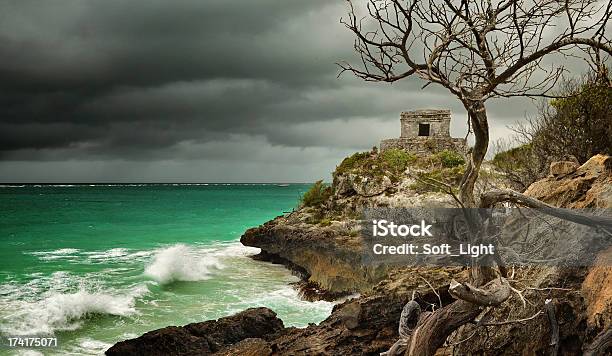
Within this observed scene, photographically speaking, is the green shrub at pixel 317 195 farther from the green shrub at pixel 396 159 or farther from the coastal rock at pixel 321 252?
the green shrub at pixel 396 159

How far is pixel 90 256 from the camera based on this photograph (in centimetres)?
3161

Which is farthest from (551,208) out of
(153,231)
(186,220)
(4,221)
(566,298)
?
(4,221)

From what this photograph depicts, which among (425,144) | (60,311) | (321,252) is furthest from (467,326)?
(425,144)

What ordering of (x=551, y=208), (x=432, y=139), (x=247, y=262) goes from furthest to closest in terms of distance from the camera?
(x=432, y=139) → (x=247, y=262) → (x=551, y=208)

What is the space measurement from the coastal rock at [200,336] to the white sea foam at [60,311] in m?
6.23

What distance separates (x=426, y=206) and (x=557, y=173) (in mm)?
12330

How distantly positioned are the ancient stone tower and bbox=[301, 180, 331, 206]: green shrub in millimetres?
5748

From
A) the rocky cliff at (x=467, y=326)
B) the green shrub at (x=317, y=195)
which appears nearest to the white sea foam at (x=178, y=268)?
the green shrub at (x=317, y=195)

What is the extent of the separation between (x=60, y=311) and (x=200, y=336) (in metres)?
8.66

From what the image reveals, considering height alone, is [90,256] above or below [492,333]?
below

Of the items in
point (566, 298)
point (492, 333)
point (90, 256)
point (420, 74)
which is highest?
point (420, 74)

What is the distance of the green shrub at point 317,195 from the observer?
27188 mm

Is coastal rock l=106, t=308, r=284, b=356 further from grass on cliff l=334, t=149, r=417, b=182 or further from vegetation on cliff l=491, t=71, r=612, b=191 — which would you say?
grass on cliff l=334, t=149, r=417, b=182

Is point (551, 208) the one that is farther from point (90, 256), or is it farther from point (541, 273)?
point (90, 256)
